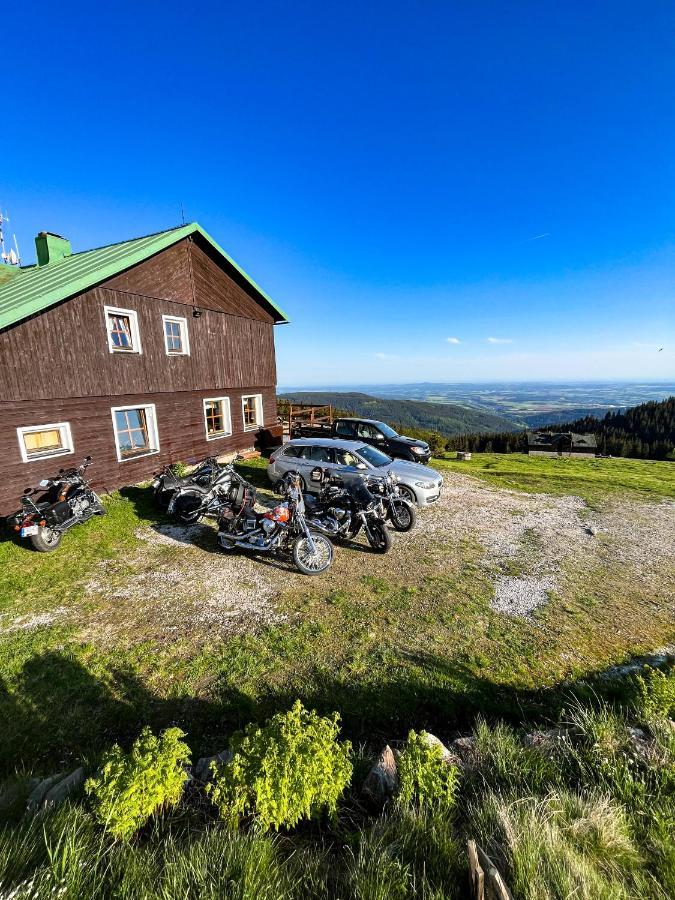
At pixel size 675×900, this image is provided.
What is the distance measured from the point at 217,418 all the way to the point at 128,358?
435 cm

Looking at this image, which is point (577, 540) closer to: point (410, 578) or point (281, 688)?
point (410, 578)

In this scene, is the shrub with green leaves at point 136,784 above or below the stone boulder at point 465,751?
above

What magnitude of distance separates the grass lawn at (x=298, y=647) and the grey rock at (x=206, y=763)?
0.28m

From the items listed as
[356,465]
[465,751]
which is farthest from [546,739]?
[356,465]

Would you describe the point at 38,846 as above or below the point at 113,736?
above

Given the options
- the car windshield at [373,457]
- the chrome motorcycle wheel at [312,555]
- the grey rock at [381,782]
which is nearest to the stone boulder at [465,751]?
the grey rock at [381,782]

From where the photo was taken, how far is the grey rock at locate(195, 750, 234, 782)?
3151mm

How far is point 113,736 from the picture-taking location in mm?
3834

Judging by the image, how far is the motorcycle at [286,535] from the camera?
23.2 ft

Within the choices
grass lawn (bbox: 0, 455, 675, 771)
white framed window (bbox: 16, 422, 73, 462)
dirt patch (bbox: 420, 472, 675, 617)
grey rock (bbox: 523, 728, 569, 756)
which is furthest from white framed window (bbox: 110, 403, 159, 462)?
grey rock (bbox: 523, 728, 569, 756)

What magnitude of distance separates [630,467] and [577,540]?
14395 mm

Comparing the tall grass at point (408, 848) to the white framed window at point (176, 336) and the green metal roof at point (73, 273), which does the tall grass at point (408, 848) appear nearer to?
the green metal roof at point (73, 273)

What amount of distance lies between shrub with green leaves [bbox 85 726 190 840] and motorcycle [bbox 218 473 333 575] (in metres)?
4.36

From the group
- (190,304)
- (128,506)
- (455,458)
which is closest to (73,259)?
(190,304)
